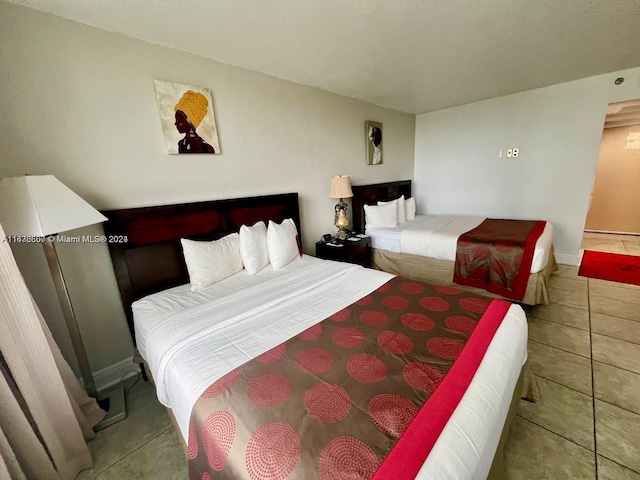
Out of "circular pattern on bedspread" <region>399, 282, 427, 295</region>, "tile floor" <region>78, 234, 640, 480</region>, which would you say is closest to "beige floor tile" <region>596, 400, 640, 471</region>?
"tile floor" <region>78, 234, 640, 480</region>

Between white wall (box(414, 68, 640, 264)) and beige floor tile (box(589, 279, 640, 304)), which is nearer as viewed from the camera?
beige floor tile (box(589, 279, 640, 304))

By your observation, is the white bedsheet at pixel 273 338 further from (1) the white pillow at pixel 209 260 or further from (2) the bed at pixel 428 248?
(2) the bed at pixel 428 248

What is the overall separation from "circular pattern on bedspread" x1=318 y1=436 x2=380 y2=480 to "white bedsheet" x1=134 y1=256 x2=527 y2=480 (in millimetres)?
130

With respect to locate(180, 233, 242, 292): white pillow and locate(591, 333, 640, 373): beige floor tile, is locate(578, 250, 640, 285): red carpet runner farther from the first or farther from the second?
locate(180, 233, 242, 292): white pillow

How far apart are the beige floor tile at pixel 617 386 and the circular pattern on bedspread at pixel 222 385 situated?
7.00 ft

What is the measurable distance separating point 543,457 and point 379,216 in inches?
100

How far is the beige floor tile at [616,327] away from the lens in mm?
2004

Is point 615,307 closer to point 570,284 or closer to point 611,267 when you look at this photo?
point 570,284

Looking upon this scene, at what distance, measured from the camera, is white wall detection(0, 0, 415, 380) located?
1.39m

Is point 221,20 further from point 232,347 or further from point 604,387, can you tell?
point 604,387

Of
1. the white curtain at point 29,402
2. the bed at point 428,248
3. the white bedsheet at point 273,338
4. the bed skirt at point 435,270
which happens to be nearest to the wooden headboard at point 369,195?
the bed at point 428,248

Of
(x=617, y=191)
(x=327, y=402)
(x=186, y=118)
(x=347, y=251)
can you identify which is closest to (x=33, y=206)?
(x=186, y=118)

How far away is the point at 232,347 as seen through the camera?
1164 mm

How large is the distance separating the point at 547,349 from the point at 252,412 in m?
2.28
